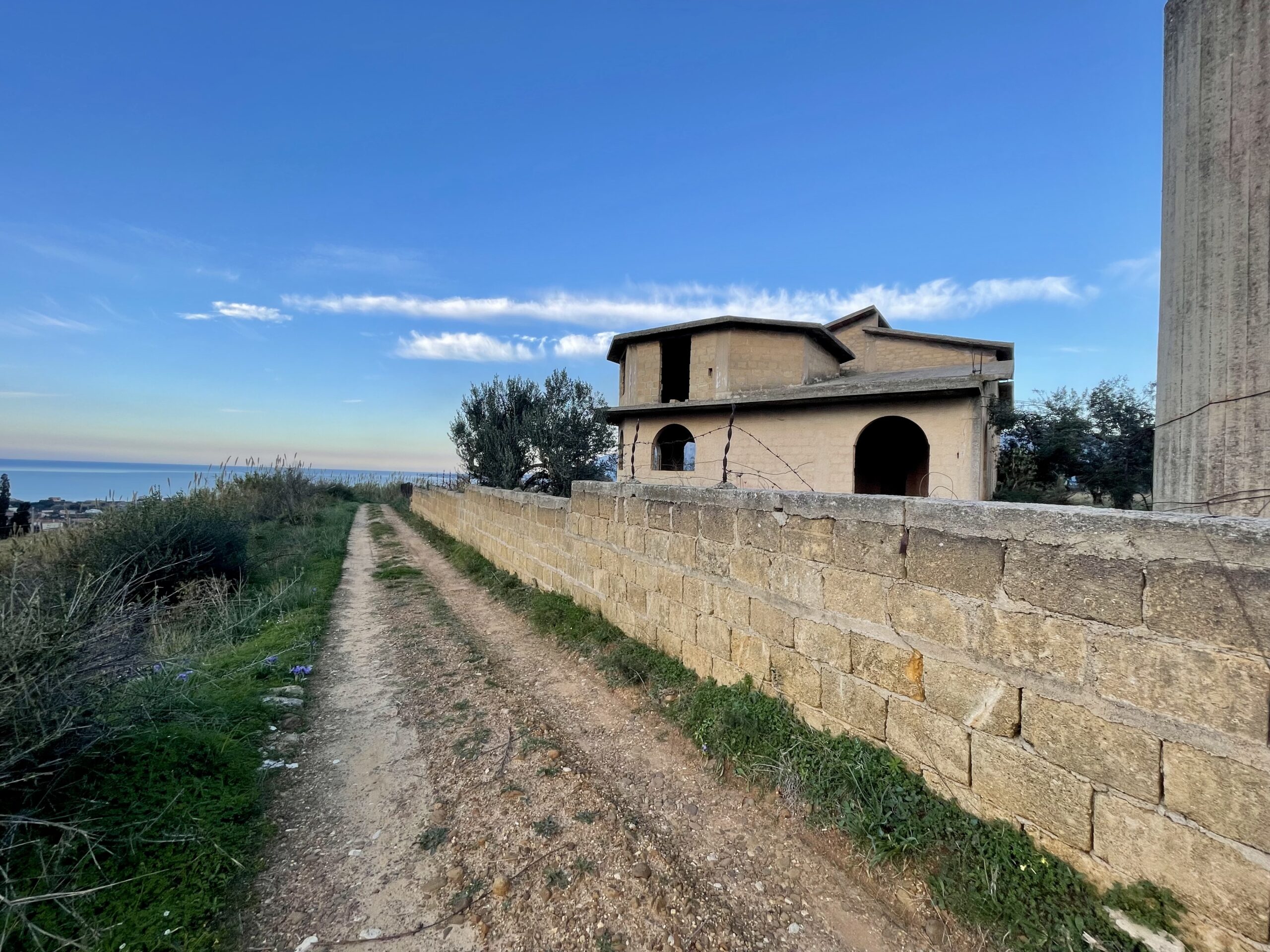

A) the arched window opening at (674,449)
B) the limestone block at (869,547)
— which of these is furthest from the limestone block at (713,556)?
the arched window opening at (674,449)

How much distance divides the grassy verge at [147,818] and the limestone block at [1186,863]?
3.45 m

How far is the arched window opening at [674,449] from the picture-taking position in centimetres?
1420

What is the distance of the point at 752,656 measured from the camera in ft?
12.0

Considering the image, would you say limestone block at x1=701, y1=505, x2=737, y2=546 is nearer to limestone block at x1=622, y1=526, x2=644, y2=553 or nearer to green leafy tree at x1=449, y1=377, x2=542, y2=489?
limestone block at x1=622, y1=526, x2=644, y2=553

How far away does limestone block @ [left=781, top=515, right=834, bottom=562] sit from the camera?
3.12 metres

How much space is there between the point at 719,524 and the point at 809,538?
3.06 feet

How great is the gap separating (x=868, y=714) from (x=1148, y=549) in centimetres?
160

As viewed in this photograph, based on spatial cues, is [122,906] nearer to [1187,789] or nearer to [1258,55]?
[1187,789]

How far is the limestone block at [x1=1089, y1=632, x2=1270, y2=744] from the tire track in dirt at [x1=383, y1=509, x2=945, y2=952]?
1.27 metres

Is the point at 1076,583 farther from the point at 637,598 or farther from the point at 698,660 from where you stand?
the point at 637,598

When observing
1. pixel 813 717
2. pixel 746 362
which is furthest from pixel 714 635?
pixel 746 362

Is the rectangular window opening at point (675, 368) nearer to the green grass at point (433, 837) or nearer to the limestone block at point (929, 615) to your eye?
the limestone block at point (929, 615)

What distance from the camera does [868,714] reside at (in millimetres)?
2822

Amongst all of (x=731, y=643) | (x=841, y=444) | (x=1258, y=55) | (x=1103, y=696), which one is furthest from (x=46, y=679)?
(x=841, y=444)
